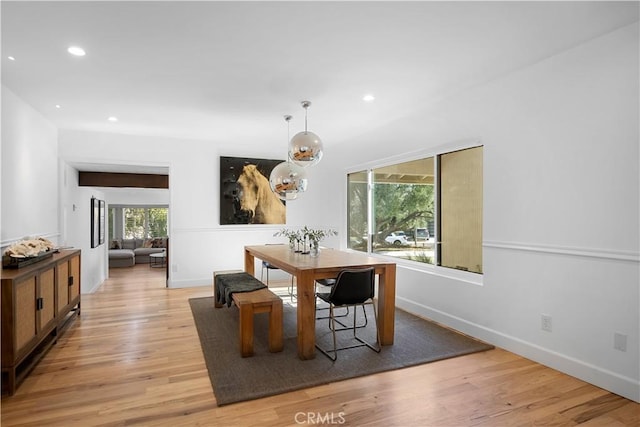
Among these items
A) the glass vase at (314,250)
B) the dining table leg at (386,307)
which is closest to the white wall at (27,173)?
the glass vase at (314,250)

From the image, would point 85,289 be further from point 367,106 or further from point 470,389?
point 470,389

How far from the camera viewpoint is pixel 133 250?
1006cm

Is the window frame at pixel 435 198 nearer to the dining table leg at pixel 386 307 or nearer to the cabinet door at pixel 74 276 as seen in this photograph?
the dining table leg at pixel 386 307

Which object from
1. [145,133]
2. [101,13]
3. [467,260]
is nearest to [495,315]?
[467,260]

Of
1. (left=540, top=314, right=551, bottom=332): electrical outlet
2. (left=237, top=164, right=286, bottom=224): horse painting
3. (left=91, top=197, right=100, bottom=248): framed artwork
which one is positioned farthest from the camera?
(left=91, top=197, right=100, bottom=248): framed artwork

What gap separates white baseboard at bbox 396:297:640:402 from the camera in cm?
243

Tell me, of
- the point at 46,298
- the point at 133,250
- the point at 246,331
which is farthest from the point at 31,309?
the point at 133,250

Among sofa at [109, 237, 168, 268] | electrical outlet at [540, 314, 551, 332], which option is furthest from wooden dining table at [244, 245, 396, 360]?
sofa at [109, 237, 168, 268]

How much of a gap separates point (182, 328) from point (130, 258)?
6174mm

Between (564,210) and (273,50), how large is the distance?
2492 millimetres

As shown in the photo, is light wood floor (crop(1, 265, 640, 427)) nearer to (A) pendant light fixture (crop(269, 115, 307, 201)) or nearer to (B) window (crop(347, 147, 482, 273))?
(B) window (crop(347, 147, 482, 273))

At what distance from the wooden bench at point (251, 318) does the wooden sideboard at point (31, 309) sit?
151 cm

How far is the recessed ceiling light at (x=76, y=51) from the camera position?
8.63ft

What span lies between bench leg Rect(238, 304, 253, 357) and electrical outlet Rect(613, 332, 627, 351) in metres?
2.65
